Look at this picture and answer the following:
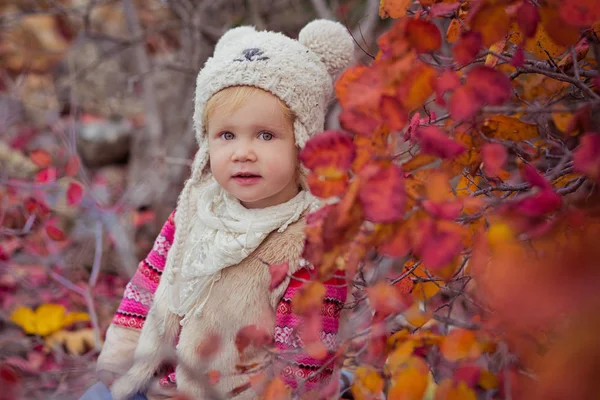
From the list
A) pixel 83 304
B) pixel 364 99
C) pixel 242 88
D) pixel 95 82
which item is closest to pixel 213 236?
pixel 242 88

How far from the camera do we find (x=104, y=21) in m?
4.75

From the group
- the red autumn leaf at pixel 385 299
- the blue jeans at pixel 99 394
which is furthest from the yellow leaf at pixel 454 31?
the blue jeans at pixel 99 394

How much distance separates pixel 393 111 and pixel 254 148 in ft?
1.98

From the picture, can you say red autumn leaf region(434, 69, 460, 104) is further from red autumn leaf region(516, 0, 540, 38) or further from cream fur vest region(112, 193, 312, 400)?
cream fur vest region(112, 193, 312, 400)

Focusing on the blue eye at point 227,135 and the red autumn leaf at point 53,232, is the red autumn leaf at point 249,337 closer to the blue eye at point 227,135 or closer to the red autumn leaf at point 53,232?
the blue eye at point 227,135

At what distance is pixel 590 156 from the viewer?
2.39 ft

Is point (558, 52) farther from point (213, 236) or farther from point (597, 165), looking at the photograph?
point (213, 236)

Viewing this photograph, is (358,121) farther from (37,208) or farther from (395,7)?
(37,208)

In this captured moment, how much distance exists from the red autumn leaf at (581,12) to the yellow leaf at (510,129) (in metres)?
0.41

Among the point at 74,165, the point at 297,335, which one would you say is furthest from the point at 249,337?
the point at 74,165

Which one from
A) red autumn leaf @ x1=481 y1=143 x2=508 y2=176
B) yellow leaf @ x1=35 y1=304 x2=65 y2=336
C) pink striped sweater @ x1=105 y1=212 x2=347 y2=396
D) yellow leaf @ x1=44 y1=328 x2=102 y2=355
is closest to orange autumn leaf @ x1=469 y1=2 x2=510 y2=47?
red autumn leaf @ x1=481 y1=143 x2=508 y2=176

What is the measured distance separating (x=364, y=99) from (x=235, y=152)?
592mm

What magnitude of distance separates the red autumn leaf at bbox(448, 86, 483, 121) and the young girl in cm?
60

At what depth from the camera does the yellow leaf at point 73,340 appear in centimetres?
241
